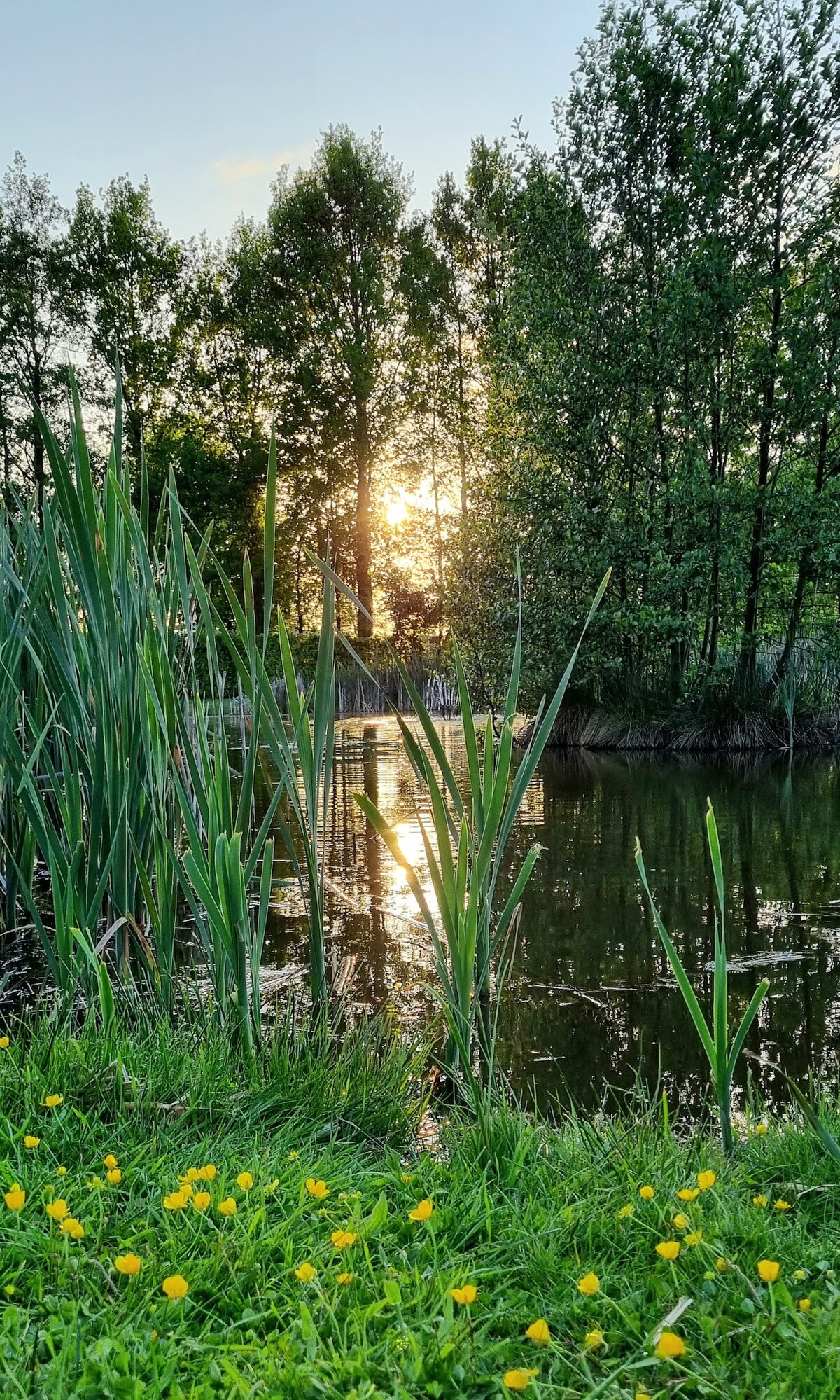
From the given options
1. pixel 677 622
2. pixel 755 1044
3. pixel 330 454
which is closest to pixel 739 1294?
pixel 755 1044

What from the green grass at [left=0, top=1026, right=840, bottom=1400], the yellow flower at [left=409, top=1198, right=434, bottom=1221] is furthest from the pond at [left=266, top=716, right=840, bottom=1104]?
the yellow flower at [left=409, top=1198, right=434, bottom=1221]

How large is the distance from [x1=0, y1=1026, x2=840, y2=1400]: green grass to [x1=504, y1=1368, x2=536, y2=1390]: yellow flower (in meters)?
0.05

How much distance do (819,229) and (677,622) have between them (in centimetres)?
466

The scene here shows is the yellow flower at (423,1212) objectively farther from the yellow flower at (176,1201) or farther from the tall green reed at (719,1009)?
the tall green reed at (719,1009)

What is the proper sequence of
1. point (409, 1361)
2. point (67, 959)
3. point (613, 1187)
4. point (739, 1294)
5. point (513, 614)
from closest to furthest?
point (409, 1361) → point (739, 1294) → point (613, 1187) → point (67, 959) → point (513, 614)

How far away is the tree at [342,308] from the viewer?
18.3 metres

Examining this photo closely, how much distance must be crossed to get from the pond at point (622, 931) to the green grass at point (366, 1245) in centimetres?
48

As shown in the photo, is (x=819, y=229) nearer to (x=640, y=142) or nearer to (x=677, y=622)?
(x=640, y=142)

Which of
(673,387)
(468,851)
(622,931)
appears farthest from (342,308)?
(468,851)

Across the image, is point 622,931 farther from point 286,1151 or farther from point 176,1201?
point 176,1201

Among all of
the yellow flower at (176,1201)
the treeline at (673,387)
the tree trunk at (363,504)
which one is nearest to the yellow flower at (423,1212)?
the yellow flower at (176,1201)

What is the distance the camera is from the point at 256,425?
19.6 m

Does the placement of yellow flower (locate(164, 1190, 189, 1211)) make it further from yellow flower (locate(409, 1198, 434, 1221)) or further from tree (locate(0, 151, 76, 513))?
tree (locate(0, 151, 76, 513))

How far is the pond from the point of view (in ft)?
7.03
